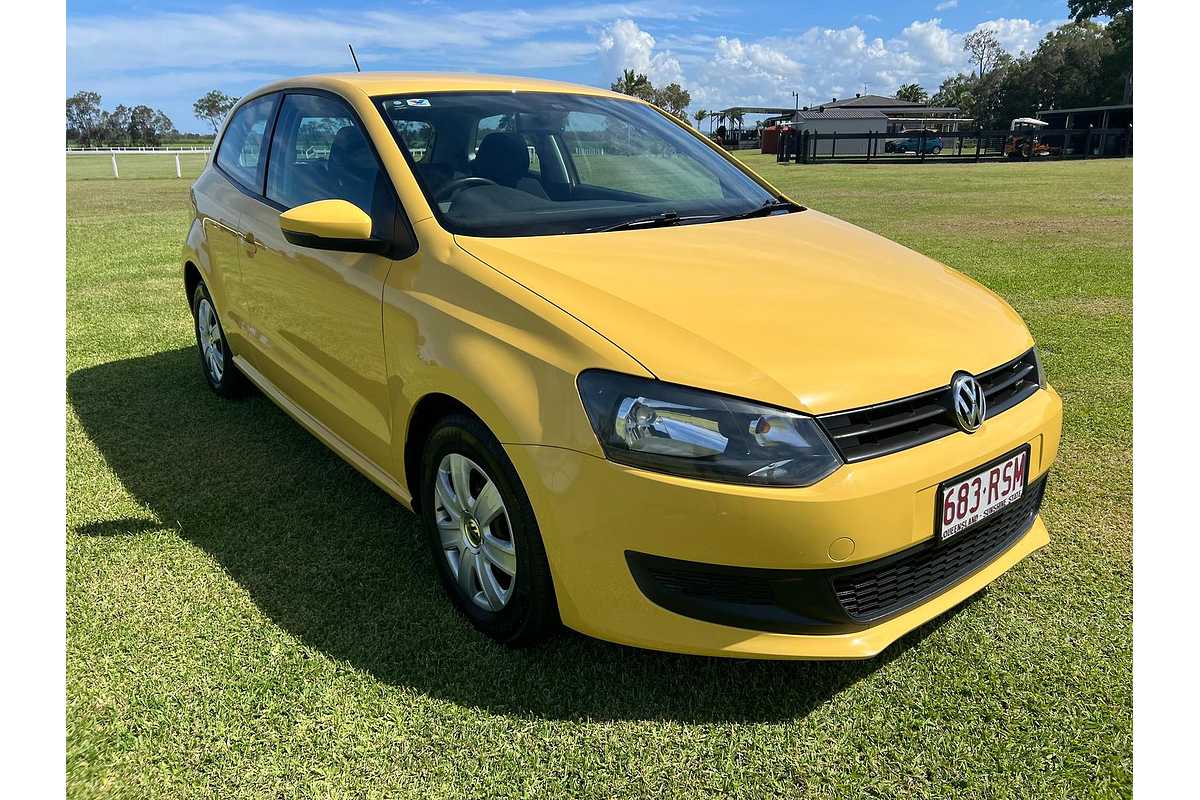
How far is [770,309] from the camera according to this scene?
7.19 ft

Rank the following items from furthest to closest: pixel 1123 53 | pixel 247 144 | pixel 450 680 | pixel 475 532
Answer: pixel 1123 53, pixel 247 144, pixel 475 532, pixel 450 680

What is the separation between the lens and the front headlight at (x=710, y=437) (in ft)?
6.10

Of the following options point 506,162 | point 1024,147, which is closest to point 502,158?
point 506,162

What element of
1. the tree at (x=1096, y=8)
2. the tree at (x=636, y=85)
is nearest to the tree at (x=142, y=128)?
the tree at (x=636, y=85)

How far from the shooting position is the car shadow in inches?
88.9

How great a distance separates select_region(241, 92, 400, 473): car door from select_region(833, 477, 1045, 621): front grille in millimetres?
1540

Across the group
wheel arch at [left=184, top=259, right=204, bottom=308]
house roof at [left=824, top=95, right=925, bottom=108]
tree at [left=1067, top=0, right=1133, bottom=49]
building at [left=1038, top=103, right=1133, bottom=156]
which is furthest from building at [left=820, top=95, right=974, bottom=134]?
wheel arch at [left=184, top=259, right=204, bottom=308]

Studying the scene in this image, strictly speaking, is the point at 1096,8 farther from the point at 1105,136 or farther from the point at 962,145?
the point at 962,145

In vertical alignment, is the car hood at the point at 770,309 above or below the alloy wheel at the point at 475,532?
above

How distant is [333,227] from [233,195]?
1.76m

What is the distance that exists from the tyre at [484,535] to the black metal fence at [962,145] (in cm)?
3256

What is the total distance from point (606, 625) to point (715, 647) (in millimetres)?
282

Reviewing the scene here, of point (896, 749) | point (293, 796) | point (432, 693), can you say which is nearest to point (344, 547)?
point (432, 693)

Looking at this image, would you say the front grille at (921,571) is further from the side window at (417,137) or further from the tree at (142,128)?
the tree at (142,128)
